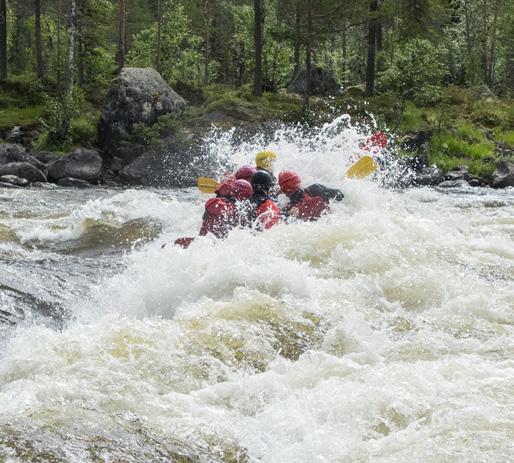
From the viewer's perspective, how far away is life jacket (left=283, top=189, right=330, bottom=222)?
8344 mm

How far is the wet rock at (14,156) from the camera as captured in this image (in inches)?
674

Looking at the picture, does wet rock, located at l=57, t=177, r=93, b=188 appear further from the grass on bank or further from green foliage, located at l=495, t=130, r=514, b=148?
green foliage, located at l=495, t=130, r=514, b=148

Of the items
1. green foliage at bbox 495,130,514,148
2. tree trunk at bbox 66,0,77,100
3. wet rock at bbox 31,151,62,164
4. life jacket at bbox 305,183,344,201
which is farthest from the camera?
→ green foliage at bbox 495,130,514,148

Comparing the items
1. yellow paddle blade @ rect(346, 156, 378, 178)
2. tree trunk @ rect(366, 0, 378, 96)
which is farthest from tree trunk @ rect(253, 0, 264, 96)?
yellow paddle blade @ rect(346, 156, 378, 178)

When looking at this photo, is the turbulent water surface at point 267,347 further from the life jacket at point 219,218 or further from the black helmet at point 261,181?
the black helmet at point 261,181

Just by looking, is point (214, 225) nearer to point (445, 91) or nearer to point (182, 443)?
point (182, 443)

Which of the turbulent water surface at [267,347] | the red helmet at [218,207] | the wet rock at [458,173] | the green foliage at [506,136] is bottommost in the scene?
the turbulent water surface at [267,347]

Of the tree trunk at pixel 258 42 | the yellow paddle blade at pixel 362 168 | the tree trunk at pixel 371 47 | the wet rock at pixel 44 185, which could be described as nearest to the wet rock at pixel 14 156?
the wet rock at pixel 44 185

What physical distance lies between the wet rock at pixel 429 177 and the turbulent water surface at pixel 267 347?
8942mm

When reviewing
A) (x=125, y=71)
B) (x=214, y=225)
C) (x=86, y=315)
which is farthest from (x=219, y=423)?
(x=125, y=71)

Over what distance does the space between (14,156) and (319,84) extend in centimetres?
1248

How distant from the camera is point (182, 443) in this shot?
120 inches

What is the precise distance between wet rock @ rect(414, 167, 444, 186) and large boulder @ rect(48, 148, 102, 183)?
8.60 meters

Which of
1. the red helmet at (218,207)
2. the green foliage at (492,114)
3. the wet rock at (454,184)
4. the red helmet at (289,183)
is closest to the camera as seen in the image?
the red helmet at (218,207)
